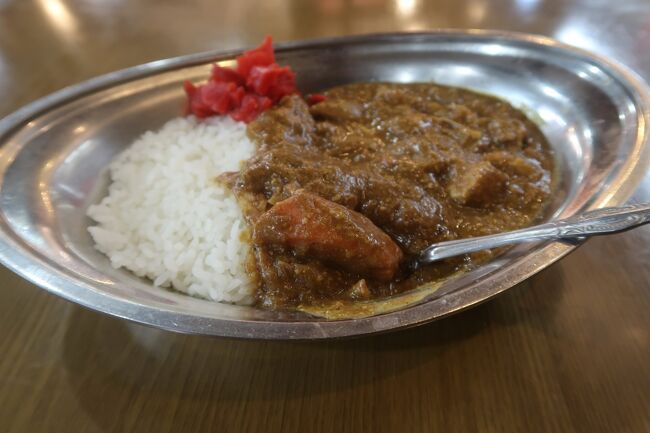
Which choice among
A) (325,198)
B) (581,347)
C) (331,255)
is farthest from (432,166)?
(581,347)

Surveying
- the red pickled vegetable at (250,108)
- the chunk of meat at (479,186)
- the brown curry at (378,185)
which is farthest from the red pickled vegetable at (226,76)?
the chunk of meat at (479,186)

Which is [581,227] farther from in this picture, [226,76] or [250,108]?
[226,76]

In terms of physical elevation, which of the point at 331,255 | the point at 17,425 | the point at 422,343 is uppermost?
the point at 331,255

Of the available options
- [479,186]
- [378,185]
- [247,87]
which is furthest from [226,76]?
[479,186]

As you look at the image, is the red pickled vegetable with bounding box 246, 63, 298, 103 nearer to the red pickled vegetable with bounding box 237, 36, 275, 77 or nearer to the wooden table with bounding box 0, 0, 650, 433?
the red pickled vegetable with bounding box 237, 36, 275, 77

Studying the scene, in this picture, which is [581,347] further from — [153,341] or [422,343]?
[153,341]

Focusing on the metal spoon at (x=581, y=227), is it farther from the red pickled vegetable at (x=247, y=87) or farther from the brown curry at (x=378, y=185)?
the red pickled vegetable at (x=247, y=87)
